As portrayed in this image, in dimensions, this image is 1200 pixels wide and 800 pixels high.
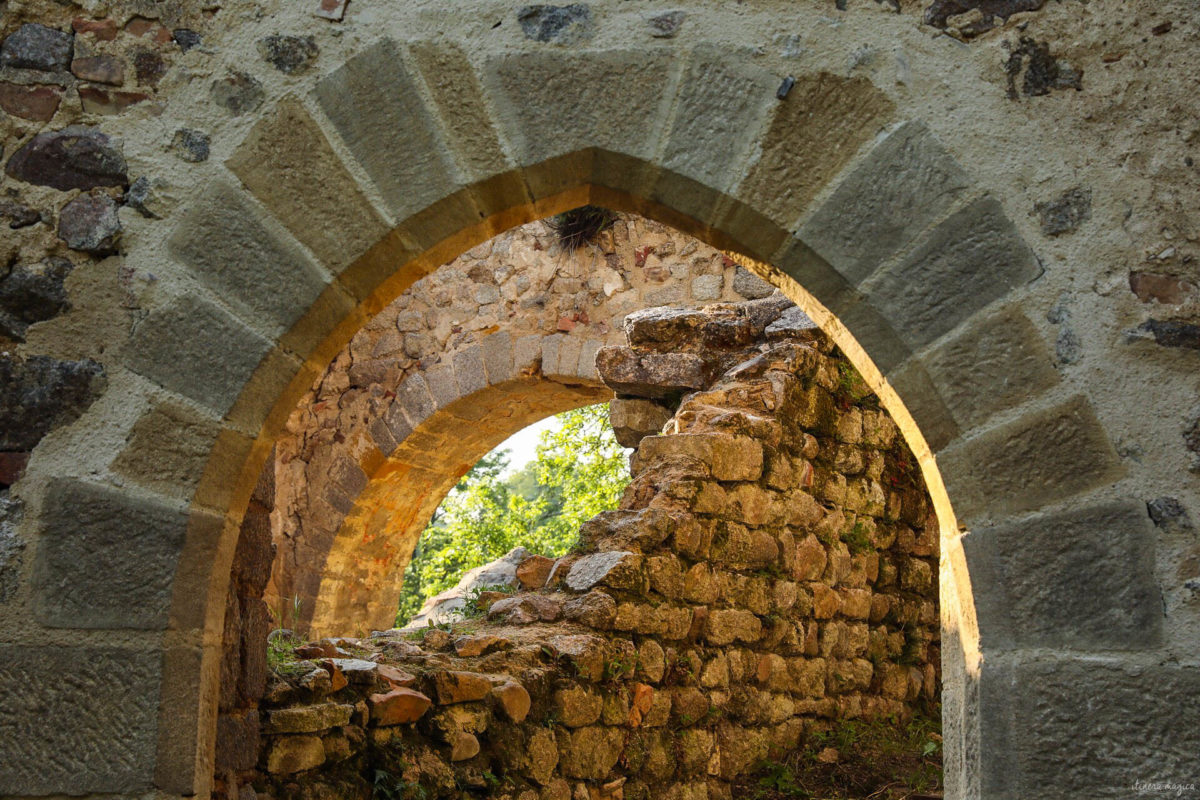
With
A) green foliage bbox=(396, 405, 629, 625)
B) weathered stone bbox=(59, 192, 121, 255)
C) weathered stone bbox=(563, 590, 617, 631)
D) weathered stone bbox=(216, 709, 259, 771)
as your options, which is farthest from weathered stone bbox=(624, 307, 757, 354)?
green foliage bbox=(396, 405, 629, 625)

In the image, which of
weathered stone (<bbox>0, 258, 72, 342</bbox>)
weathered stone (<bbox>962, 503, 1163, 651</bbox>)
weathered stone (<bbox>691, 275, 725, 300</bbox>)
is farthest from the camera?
weathered stone (<bbox>691, 275, 725, 300</bbox>)

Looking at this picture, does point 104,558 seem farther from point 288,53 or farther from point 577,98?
point 577,98

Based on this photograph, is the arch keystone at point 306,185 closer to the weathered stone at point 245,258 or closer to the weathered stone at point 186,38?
the weathered stone at point 245,258

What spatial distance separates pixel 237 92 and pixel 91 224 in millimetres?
366

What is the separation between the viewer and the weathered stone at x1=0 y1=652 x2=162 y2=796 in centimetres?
181

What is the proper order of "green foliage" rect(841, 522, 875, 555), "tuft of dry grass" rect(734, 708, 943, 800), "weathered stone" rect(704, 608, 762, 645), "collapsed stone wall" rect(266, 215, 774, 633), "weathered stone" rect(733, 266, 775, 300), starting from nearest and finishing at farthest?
"tuft of dry grass" rect(734, 708, 943, 800), "weathered stone" rect(704, 608, 762, 645), "green foliage" rect(841, 522, 875, 555), "weathered stone" rect(733, 266, 775, 300), "collapsed stone wall" rect(266, 215, 774, 633)

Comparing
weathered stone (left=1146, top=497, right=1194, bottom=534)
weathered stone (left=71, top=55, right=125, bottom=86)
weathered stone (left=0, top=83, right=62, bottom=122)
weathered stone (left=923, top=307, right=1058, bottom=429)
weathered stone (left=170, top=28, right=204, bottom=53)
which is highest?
weathered stone (left=170, top=28, right=204, bottom=53)

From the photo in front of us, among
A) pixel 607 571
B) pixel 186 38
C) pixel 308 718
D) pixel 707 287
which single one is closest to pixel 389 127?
pixel 186 38

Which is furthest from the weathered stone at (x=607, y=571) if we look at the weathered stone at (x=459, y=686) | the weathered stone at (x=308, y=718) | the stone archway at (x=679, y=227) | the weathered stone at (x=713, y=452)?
the stone archway at (x=679, y=227)

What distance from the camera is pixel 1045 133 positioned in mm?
1945

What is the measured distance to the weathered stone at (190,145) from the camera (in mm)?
2041

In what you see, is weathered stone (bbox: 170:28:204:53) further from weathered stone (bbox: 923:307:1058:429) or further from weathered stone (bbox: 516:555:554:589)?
weathered stone (bbox: 516:555:554:589)

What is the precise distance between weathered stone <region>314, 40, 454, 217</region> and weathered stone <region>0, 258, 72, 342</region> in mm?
586

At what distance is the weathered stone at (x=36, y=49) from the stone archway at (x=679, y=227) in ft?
1.24
